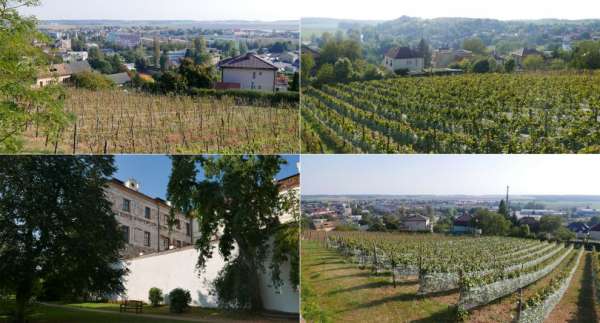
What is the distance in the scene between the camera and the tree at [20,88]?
6598 mm

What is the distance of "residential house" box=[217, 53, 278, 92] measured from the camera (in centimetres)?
714

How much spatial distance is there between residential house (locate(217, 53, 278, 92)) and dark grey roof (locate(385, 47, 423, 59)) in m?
1.51

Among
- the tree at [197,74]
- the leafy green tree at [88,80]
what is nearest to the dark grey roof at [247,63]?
the tree at [197,74]

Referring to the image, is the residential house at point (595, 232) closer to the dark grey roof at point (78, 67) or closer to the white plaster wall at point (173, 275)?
the white plaster wall at point (173, 275)

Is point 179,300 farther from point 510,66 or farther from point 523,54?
point 523,54

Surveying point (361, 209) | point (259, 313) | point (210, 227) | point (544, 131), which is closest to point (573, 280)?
point (544, 131)

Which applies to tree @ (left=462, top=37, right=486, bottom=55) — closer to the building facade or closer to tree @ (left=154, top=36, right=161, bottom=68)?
the building facade

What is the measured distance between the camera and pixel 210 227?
5500mm

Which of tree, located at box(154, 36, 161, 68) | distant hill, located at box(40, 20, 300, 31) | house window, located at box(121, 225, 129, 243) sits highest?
distant hill, located at box(40, 20, 300, 31)

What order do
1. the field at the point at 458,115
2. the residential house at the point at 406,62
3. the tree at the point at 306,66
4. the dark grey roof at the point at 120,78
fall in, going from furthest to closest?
the dark grey roof at the point at 120,78 < the residential house at the point at 406,62 < the tree at the point at 306,66 < the field at the point at 458,115

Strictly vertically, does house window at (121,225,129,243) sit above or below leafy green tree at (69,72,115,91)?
below

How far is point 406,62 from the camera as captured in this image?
244 inches

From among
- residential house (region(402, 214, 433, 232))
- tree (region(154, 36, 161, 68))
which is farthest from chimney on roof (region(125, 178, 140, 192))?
residential house (region(402, 214, 433, 232))

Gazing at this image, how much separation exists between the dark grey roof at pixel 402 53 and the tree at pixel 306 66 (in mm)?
768
